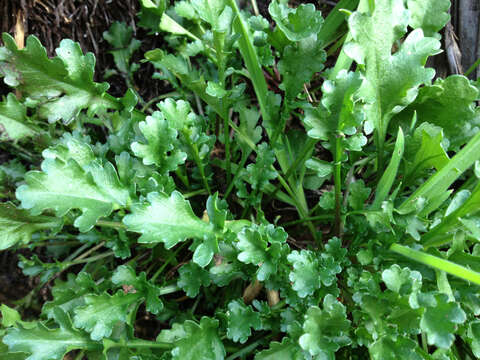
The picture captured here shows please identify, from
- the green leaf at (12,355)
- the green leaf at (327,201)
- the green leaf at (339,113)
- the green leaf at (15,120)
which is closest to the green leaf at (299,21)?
the green leaf at (339,113)

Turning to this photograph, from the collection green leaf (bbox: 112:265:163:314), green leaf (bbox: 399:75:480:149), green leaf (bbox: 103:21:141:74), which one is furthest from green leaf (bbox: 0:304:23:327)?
green leaf (bbox: 399:75:480:149)

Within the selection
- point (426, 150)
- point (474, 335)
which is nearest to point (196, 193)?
point (426, 150)

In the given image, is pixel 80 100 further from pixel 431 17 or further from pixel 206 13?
pixel 431 17

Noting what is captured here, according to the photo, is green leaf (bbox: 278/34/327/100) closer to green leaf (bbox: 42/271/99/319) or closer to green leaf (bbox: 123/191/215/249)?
green leaf (bbox: 123/191/215/249)

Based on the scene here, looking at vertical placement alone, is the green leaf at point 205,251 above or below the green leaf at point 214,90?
Result: below

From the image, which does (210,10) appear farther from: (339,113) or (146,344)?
(146,344)

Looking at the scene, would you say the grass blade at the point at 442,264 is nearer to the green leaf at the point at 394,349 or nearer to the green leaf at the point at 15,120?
the green leaf at the point at 394,349
